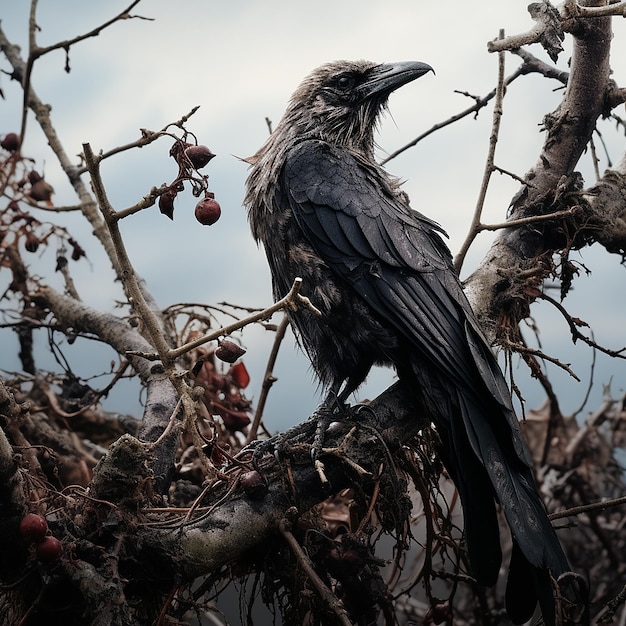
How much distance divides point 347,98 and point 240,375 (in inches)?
47.2

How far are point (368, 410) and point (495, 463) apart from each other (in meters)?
0.45

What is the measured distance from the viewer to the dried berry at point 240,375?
305 cm

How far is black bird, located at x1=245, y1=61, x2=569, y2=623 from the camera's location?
2285 mm

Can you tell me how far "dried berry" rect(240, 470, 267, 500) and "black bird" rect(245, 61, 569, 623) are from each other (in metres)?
0.52

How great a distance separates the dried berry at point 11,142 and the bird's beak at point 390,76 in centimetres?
160

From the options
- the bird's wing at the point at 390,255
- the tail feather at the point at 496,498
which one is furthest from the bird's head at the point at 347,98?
the tail feather at the point at 496,498

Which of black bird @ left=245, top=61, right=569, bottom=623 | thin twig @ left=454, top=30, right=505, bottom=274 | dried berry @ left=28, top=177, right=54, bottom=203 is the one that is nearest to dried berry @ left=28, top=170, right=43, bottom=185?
dried berry @ left=28, top=177, right=54, bottom=203

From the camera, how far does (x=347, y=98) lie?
10.5 ft

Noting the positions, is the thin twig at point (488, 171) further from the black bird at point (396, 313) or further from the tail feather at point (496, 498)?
the tail feather at point (496, 498)

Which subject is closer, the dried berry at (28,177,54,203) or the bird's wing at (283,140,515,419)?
the bird's wing at (283,140,515,419)

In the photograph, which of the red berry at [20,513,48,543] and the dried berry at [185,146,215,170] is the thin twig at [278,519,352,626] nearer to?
the red berry at [20,513,48,543]

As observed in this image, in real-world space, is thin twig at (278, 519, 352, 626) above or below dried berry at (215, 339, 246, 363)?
below

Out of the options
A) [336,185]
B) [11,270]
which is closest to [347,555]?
[336,185]

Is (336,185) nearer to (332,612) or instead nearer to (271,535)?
(271,535)
